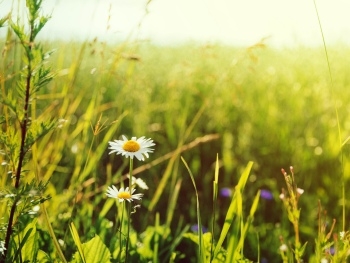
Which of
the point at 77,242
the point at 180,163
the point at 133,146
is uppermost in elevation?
the point at 133,146

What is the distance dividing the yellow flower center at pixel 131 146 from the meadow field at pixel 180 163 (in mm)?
58

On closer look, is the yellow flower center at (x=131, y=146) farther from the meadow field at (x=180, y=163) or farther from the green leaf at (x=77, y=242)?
the green leaf at (x=77, y=242)

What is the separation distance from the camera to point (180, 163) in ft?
8.14

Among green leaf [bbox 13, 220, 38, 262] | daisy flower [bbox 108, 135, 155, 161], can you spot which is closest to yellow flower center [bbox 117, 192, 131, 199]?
daisy flower [bbox 108, 135, 155, 161]

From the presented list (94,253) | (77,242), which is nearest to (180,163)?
→ (94,253)

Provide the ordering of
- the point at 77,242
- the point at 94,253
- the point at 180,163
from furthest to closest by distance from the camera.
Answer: the point at 180,163
the point at 94,253
the point at 77,242

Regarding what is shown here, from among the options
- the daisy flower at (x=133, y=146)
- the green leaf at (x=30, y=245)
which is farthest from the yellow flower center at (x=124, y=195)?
the green leaf at (x=30, y=245)

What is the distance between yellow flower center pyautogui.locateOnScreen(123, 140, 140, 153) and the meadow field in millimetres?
58

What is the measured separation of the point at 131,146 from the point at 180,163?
145 cm

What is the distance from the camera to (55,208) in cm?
170

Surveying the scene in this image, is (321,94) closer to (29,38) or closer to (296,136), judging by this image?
(296,136)

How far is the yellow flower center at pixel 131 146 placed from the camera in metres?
1.03

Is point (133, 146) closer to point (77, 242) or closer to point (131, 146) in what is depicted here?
point (131, 146)

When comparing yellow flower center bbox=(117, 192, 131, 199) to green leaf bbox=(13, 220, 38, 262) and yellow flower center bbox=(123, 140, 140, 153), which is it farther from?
green leaf bbox=(13, 220, 38, 262)
